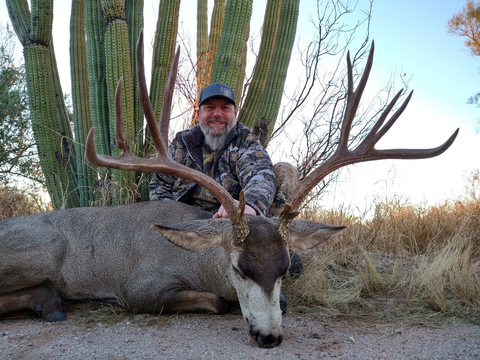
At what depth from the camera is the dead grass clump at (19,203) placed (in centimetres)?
796

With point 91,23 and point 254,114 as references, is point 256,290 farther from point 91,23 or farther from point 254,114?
point 91,23

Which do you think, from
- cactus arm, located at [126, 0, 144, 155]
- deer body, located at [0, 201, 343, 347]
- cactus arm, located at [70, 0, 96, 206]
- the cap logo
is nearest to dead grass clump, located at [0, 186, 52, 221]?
cactus arm, located at [70, 0, 96, 206]

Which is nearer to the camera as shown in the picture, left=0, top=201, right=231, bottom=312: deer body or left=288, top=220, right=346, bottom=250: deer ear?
left=288, top=220, right=346, bottom=250: deer ear

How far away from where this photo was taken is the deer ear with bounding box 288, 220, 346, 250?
12.8ft

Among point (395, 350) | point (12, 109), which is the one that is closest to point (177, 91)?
point (12, 109)

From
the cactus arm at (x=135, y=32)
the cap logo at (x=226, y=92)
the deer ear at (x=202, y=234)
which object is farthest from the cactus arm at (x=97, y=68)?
the deer ear at (x=202, y=234)

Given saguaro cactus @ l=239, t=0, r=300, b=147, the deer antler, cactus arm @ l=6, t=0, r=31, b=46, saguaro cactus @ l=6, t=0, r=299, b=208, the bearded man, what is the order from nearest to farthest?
the deer antler → the bearded man → saguaro cactus @ l=6, t=0, r=299, b=208 → cactus arm @ l=6, t=0, r=31, b=46 → saguaro cactus @ l=239, t=0, r=300, b=147

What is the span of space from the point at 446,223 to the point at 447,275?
95.7 inches

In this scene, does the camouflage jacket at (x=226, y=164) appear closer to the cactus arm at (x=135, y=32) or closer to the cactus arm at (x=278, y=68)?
the cactus arm at (x=135, y=32)

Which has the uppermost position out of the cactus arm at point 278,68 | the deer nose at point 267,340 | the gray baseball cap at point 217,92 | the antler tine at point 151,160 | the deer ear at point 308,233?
the cactus arm at point 278,68

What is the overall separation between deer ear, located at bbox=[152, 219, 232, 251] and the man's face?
206 cm

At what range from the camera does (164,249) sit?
4.43 meters

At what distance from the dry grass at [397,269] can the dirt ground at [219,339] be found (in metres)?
0.37

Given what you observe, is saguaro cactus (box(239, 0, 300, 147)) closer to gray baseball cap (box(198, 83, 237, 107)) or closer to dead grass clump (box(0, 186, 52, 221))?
gray baseball cap (box(198, 83, 237, 107))
